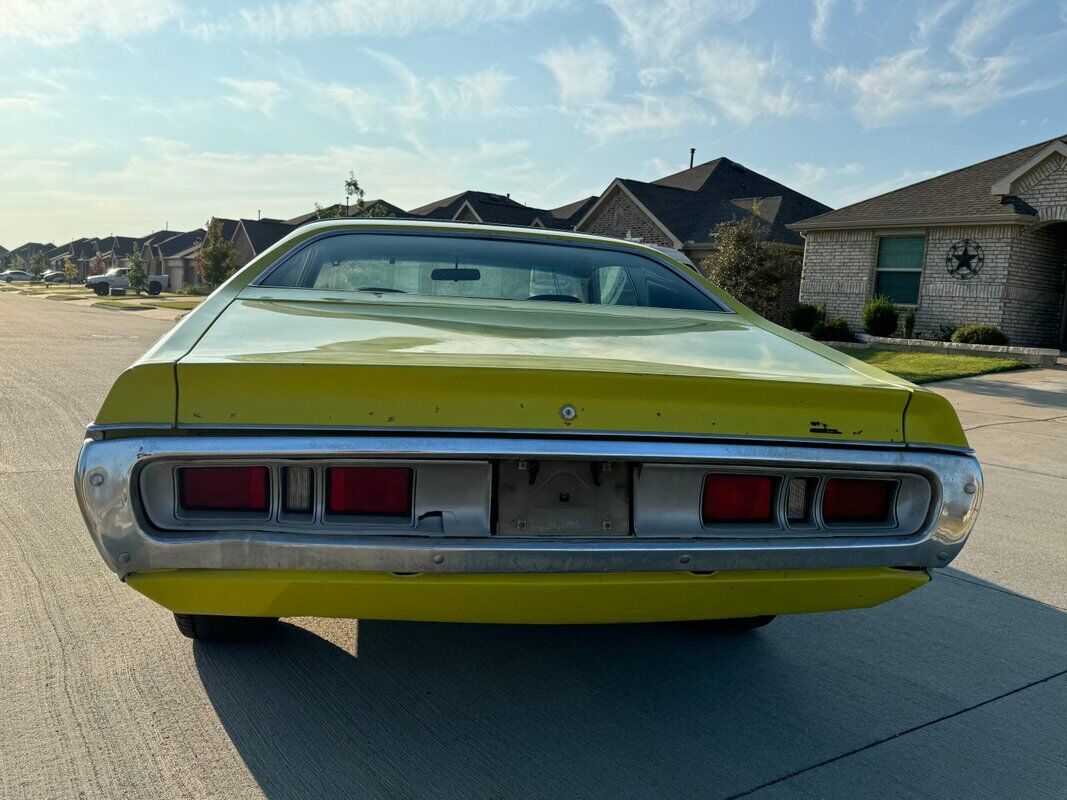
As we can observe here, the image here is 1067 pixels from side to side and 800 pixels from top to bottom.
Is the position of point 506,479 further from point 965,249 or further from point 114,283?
point 114,283

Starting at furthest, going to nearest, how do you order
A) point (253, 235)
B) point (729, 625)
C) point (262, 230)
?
point (262, 230)
point (253, 235)
point (729, 625)

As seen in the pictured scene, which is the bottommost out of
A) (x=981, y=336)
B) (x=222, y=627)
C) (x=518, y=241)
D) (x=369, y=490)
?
(x=222, y=627)

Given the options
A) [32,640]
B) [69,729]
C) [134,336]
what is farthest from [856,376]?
[134,336]

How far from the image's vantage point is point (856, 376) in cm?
228

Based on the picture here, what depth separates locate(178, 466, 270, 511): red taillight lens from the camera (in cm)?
192

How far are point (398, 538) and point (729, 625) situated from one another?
1.65 meters

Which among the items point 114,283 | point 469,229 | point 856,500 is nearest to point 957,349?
point 469,229

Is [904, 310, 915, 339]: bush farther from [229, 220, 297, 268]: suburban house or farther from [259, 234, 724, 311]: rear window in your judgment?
[229, 220, 297, 268]: suburban house

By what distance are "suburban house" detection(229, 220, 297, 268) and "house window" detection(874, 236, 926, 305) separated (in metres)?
42.4

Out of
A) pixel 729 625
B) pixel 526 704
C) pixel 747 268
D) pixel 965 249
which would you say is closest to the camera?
pixel 526 704

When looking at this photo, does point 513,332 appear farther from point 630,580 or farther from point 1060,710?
point 1060,710

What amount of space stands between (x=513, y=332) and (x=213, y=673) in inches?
56.4

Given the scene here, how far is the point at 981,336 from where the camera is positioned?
1772cm

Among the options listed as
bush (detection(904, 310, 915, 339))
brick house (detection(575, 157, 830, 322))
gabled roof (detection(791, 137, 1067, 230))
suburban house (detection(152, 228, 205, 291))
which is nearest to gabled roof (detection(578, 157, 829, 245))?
brick house (detection(575, 157, 830, 322))
